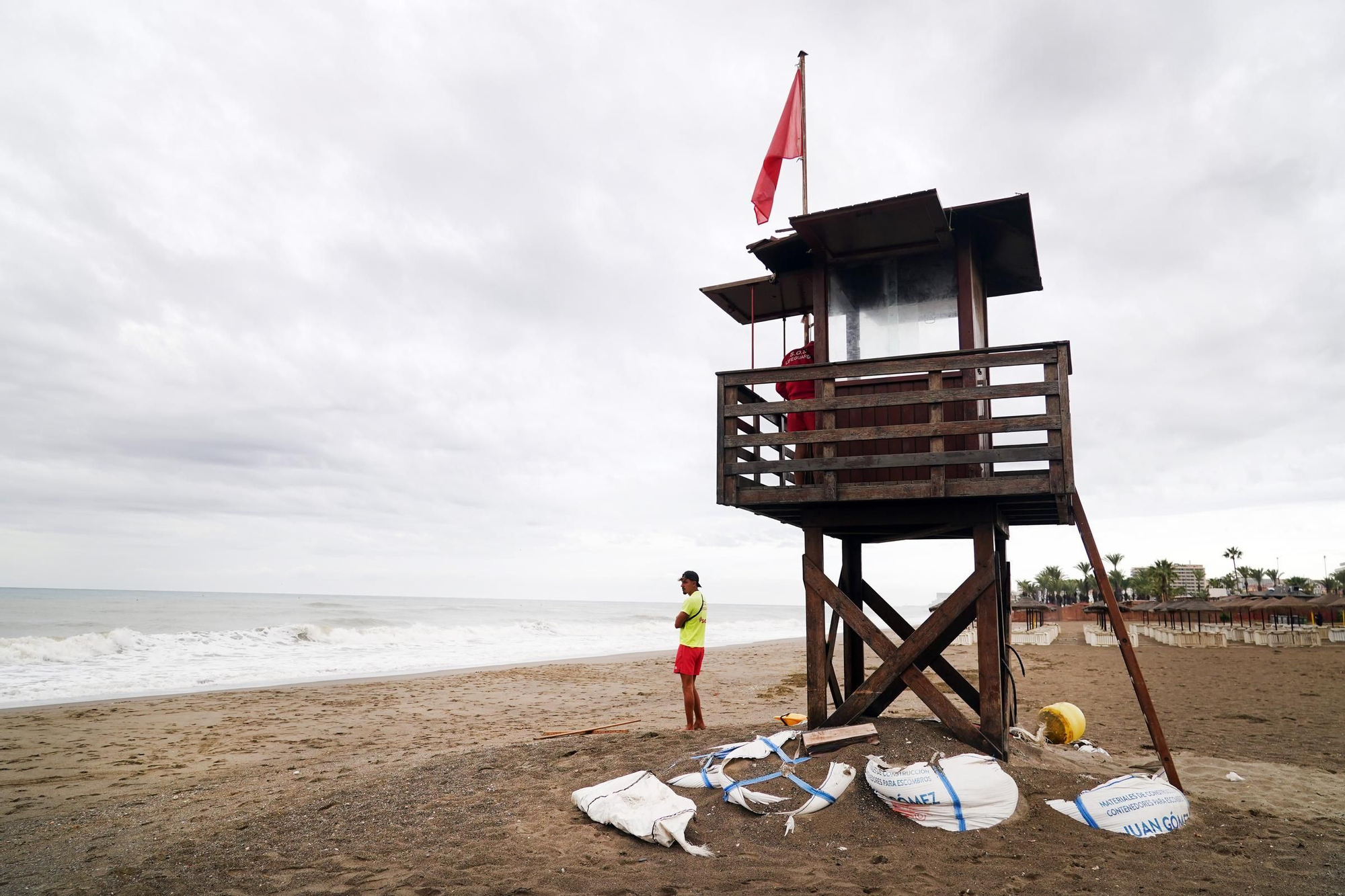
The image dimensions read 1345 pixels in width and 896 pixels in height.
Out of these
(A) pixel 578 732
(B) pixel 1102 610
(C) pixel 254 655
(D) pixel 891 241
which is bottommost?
(C) pixel 254 655

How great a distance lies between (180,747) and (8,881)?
5.62 m

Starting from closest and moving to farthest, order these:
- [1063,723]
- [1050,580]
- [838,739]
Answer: [838,739] → [1063,723] → [1050,580]

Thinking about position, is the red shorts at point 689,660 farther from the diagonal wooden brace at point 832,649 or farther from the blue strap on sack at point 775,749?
the blue strap on sack at point 775,749

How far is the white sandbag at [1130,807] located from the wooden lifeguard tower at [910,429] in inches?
21.8

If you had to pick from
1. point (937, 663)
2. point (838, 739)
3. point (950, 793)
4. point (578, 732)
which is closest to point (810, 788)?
point (838, 739)

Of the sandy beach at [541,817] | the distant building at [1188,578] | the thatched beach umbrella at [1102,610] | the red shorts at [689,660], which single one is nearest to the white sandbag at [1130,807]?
the sandy beach at [541,817]

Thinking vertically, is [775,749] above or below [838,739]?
below

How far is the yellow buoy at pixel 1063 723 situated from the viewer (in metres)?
8.30

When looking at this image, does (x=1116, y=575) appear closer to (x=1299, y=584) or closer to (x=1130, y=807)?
(x=1299, y=584)

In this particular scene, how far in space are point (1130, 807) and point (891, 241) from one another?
5.32 metres

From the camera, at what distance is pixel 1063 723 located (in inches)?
328

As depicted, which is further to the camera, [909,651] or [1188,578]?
[1188,578]

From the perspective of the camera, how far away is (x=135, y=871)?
5.41 meters

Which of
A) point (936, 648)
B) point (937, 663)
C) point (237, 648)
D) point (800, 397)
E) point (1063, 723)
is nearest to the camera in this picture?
point (936, 648)
